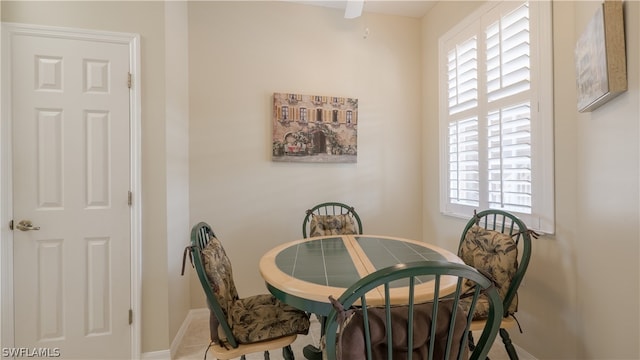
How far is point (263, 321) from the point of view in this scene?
1435 mm

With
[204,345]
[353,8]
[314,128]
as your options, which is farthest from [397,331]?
[353,8]

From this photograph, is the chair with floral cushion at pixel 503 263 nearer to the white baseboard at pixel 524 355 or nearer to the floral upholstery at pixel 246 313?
the white baseboard at pixel 524 355

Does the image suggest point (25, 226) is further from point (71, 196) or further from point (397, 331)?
point (397, 331)

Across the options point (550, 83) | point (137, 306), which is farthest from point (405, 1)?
point (137, 306)

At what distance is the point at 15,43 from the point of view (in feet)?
5.76

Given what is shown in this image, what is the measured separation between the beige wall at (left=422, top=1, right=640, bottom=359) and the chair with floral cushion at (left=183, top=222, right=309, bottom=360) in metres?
1.54

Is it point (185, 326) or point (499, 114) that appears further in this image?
point (185, 326)

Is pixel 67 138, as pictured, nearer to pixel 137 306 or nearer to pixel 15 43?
pixel 15 43

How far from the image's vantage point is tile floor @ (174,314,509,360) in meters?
2.02

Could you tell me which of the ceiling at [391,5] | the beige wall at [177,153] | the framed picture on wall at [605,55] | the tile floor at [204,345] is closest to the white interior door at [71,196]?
the beige wall at [177,153]

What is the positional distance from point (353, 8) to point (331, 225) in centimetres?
207

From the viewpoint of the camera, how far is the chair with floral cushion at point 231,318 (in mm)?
1271

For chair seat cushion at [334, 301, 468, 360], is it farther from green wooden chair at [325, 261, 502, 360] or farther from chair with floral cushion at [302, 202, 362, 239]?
chair with floral cushion at [302, 202, 362, 239]

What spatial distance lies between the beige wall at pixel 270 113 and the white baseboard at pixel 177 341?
0.09 meters
